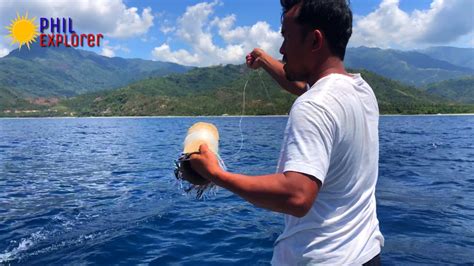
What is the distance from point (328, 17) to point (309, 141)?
0.71 metres

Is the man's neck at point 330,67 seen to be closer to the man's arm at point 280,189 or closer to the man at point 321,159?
the man at point 321,159

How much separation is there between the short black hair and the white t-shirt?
9.6 inches

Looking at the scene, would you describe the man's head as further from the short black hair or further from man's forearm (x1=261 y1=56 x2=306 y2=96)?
man's forearm (x1=261 y1=56 x2=306 y2=96)

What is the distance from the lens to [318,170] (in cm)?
186

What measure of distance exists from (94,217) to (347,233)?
1096cm

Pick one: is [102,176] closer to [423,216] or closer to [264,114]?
[423,216]

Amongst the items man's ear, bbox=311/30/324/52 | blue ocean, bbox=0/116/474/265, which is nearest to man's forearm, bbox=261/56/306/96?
man's ear, bbox=311/30/324/52

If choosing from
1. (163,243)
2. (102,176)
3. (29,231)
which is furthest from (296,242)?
(102,176)

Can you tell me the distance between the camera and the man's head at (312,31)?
6.79 ft

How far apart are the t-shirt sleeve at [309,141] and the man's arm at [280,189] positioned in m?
0.05

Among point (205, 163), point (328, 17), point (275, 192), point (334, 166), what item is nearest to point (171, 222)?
point (205, 163)

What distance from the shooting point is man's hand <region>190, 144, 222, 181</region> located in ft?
6.69

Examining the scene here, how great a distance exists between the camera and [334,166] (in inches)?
81.7

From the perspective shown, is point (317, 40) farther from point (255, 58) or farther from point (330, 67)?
point (255, 58)
